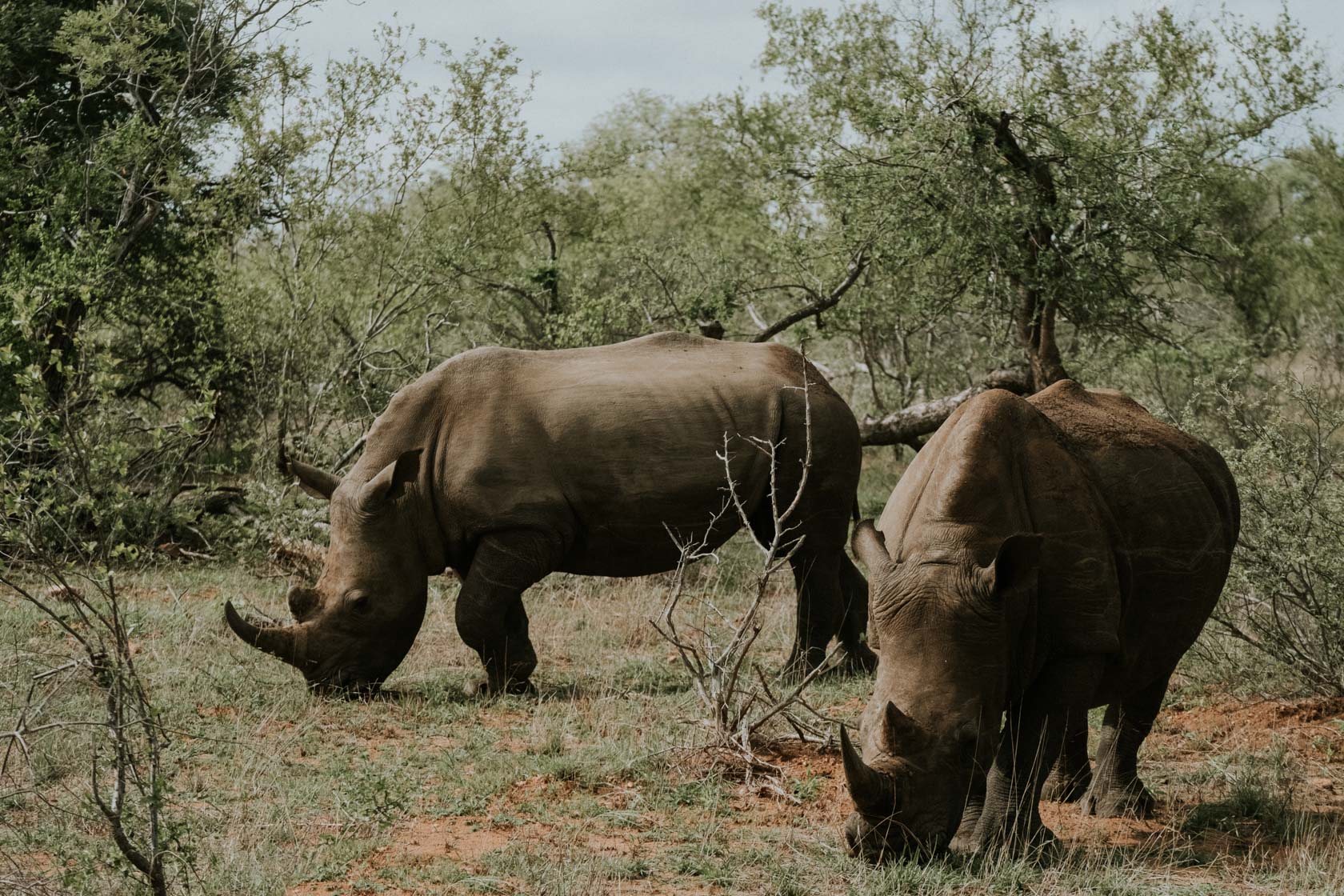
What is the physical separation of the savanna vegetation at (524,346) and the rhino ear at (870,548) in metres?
1.14

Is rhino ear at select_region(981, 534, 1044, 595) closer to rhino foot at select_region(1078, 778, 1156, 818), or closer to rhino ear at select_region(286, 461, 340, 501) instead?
rhino foot at select_region(1078, 778, 1156, 818)

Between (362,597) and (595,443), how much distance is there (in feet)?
5.78

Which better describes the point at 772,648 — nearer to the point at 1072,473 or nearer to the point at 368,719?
the point at 368,719

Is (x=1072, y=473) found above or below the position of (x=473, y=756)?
above

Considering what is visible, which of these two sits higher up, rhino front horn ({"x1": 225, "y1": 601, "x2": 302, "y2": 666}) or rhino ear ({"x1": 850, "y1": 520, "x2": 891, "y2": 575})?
rhino ear ({"x1": 850, "y1": 520, "x2": 891, "y2": 575})

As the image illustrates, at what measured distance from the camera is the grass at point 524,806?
557cm

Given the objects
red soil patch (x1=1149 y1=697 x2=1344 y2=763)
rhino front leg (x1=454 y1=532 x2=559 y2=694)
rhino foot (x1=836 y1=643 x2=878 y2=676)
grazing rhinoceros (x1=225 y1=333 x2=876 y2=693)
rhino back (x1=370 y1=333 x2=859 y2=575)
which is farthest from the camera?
rhino foot (x1=836 y1=643 x2=878 y2=676)

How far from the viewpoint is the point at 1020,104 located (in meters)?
12.4

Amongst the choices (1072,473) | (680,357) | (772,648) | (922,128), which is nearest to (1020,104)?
(922,128)

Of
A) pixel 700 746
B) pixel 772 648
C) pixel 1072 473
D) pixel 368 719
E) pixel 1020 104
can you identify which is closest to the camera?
pixel 1072 473

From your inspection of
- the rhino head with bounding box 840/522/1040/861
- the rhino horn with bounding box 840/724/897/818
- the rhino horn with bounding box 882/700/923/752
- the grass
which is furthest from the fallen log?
the rhino horn with bounding box 840/724/897/818

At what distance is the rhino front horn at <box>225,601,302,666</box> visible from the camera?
8672 millimetres

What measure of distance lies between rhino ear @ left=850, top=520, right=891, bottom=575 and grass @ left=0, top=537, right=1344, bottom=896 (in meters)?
1.14

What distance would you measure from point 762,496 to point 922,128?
4.29 m
